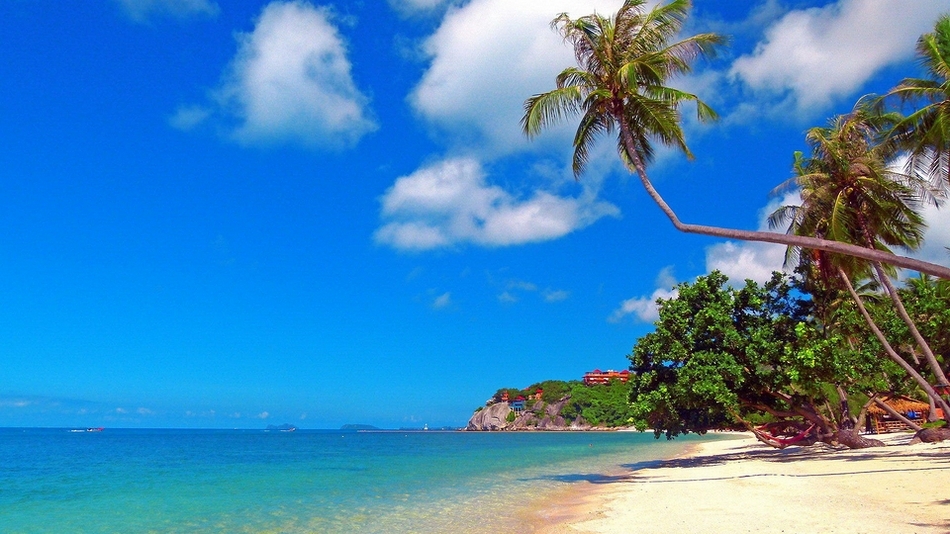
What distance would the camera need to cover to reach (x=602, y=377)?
144 metres

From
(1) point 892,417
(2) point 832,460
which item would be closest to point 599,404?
(1) point 892,417

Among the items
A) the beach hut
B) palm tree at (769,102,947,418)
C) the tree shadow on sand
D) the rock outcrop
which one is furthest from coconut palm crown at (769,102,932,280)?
the rock outcrop

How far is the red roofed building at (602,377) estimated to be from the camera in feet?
462

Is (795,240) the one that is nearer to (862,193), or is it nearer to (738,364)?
(862,193)

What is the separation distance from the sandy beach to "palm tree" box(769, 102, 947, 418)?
4017 millimetres

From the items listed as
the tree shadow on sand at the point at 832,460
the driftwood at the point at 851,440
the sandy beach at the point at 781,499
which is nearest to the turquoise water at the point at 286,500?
the tree shadow on sand at the point at 832,460

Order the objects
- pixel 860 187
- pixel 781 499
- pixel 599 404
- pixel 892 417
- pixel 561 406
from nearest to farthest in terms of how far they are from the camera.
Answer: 1. pixel 781 499
2. pixel 860 187
3. pixel 892 417
4. pixel 599 404
5. pixel 561 406

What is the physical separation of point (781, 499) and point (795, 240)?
5556 mm

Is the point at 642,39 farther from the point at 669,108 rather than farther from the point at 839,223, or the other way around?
the point at 839,223

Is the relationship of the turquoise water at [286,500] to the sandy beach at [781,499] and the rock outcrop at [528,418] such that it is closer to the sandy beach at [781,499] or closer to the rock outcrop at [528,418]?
the sandy beach at [781,499]

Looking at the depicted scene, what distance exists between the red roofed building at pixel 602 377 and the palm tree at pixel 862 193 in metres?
121

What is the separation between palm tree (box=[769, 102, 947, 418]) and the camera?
55.8ft

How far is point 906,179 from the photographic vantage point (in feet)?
57.9

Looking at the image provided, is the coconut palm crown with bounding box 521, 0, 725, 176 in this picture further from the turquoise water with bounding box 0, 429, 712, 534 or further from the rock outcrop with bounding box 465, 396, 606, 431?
the rock outcrop with bounding box 465, 396, 606, 431
